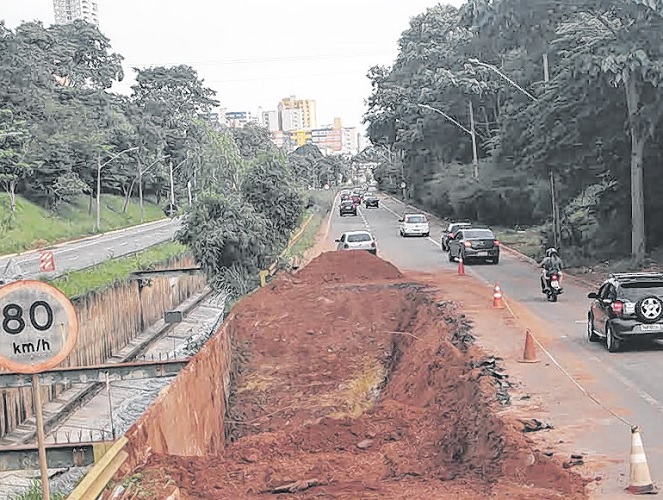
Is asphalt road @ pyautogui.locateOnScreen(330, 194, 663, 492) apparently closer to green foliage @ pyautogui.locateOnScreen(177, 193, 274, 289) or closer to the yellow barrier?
the yellow barrier

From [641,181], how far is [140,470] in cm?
2520

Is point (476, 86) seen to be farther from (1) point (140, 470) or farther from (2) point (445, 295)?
(1) point (140, 470)

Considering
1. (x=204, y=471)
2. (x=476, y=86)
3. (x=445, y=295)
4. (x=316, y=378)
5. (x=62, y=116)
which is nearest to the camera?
(x=204, y=471)

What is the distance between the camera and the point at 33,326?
23.2ft

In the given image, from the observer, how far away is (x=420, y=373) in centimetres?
1928

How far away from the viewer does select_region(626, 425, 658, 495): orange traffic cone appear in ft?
30.6

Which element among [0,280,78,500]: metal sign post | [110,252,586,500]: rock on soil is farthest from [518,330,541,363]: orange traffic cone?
[0,280,78,500]: metal sign post

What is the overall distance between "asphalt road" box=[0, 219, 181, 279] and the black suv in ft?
88.0

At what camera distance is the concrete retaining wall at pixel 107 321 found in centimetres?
2588

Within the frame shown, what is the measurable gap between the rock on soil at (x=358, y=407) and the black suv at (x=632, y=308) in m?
2.60

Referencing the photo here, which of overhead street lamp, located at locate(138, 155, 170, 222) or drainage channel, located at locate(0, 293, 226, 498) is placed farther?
overhead street lamp, located at locate(138, 155, 170, 222)

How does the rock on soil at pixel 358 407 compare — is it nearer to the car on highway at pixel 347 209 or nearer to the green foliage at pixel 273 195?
the green foliage at pixel 273 195

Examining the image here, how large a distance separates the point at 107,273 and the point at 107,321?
5.62 m

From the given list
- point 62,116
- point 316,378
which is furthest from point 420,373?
point 62,116
